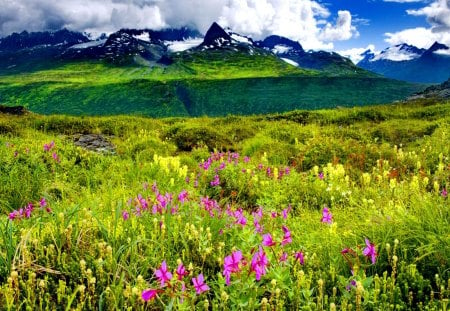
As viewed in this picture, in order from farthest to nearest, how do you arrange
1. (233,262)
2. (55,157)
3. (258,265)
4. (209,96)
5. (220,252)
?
(209,96) → (55,157) → (220,252) → (258,265) → (233,262)

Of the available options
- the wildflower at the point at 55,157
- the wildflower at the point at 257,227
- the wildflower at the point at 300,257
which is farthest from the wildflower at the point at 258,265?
the wildflower at the point at 55,157

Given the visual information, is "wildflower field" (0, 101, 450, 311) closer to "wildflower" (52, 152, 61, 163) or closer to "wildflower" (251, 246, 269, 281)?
"wildflower" (251, 246, 269, 281)

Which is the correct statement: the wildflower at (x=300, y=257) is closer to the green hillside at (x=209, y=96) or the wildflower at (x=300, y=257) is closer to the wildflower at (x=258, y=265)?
the wildflower at (x=258, y=265)

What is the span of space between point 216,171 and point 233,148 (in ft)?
24.2

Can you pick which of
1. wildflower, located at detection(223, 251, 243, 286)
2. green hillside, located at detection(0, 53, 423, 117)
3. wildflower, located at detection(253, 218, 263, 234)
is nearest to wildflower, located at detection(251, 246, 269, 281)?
wildflower, located at detection(223, 251, 243, 286)

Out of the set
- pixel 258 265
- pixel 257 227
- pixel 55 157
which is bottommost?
pixel 55 157

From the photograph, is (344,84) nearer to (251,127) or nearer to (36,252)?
(251,127)

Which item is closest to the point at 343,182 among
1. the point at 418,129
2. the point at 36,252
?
the point at 36,252

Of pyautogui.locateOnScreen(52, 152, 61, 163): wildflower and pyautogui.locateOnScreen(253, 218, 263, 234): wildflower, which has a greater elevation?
pyautogui.locateOnScreen(253, 218, 263, 234): wildflower

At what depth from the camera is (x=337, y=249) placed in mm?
3939

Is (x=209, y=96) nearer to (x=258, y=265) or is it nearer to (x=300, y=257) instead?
(x=300, y=257)

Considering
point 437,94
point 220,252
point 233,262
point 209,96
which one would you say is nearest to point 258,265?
point 233,262

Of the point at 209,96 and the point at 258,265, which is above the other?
the point at 258,265

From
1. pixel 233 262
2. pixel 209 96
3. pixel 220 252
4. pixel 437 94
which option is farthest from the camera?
pixel 209 96
